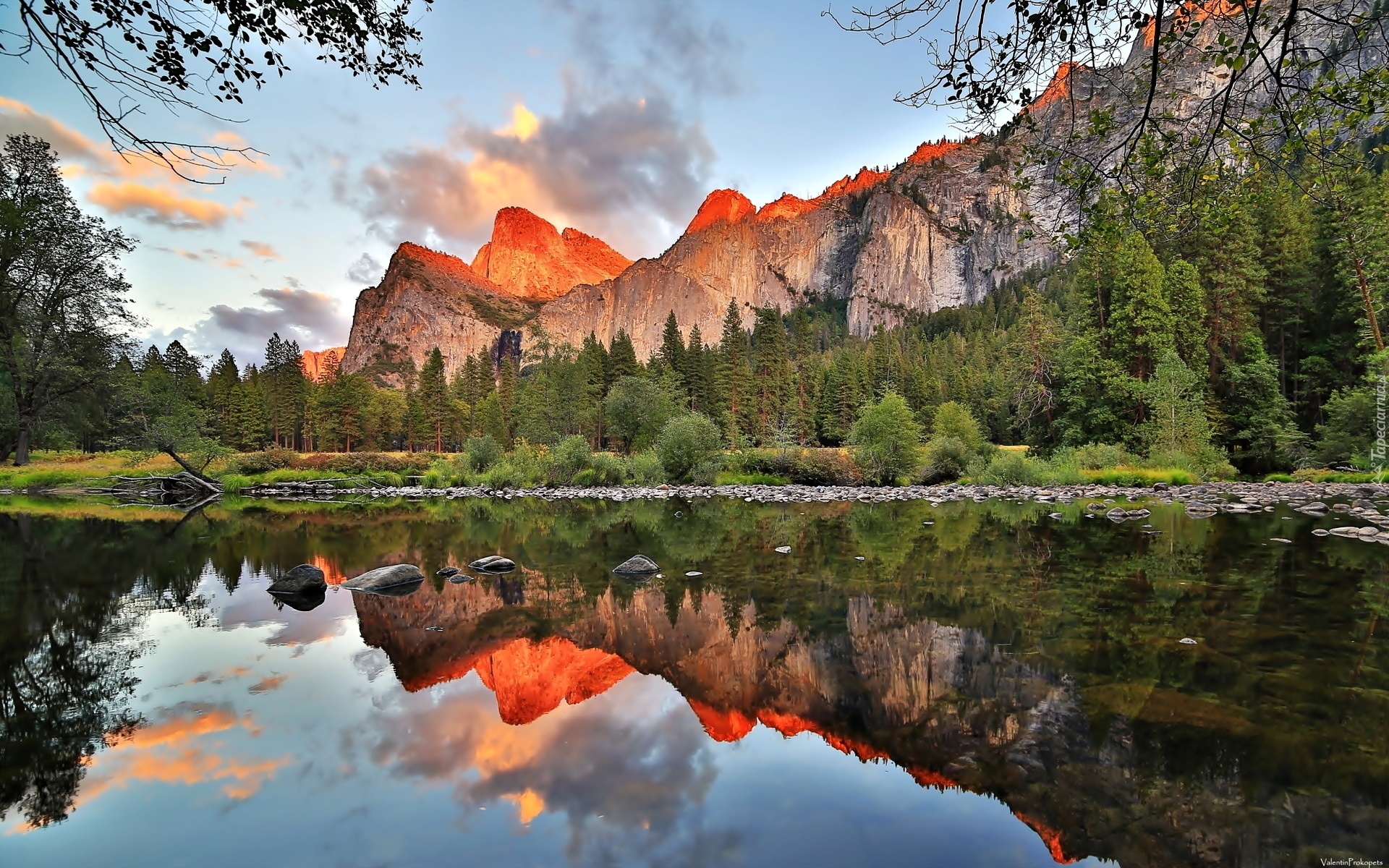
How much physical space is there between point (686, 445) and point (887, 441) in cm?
1245

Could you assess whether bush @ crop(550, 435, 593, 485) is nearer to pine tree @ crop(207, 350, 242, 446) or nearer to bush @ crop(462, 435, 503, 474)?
bush @ crop(462, 435, 503, 474)

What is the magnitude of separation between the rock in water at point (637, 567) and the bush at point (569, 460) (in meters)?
26.6

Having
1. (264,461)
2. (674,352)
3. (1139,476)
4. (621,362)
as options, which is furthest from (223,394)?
(1139,476)

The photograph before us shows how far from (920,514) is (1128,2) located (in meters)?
18.4

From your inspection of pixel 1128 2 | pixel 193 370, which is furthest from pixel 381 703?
pixel 193 370

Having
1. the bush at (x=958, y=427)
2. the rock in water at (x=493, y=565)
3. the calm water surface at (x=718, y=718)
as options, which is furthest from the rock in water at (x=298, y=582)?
the bush at (x=958, y=427)

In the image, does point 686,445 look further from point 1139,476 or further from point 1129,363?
point 1129,363

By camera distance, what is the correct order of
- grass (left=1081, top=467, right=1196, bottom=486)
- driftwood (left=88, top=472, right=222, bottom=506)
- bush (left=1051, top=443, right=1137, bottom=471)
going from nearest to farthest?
grass (left=1081, top=467, right=1196, bottom=486)
bush (left=1051, top=443, right=1137, bottom=471)
driftwood (left=88, top=472, right=222, bottom=506)

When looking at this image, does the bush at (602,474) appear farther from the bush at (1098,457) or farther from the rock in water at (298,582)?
the rock in water at (298,582)

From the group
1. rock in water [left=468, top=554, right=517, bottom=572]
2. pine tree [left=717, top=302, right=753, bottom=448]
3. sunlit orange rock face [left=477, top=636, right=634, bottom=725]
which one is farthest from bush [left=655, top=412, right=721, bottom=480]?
sunlit orange rock face [left=477, top=636, right=634, bottom=725]

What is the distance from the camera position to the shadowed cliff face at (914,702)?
3438mm

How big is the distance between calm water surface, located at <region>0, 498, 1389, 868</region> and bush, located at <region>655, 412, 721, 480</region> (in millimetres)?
26303

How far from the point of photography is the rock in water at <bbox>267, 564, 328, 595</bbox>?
10.9 m

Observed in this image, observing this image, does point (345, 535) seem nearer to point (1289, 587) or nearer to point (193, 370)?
point (1289, 587)
